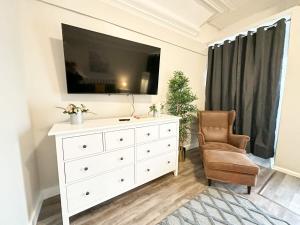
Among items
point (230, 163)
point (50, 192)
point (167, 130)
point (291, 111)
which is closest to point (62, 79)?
point (50, 192)

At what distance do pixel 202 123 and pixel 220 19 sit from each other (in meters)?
2.26

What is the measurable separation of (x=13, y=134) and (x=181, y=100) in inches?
87.5

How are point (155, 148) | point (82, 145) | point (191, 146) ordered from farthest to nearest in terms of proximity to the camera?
point (191, 146)
point (155, 148)
point (82, 145)

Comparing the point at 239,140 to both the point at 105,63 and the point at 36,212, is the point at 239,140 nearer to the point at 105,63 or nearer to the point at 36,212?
the point at 105,63

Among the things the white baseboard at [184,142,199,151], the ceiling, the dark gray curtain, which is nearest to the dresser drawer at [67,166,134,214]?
the white baseboard at [184,142,199,151]

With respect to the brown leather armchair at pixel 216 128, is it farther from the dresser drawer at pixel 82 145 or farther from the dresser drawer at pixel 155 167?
the dresser drawer at pixel 82 145

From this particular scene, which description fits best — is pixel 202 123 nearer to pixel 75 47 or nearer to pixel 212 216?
pixel 212 216

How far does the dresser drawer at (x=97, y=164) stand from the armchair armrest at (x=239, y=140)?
5.71 ft

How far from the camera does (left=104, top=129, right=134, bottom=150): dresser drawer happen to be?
1519 mm

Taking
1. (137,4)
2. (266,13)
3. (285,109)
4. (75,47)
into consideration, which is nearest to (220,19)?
(266,13)

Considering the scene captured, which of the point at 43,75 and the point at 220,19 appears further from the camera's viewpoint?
the point at 220,19

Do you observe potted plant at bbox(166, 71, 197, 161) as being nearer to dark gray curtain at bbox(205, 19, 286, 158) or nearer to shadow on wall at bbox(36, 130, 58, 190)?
dark gray curtain at bbox(205, 19, 286, 158)

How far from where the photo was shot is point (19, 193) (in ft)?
3.75

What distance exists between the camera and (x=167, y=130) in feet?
6.71
